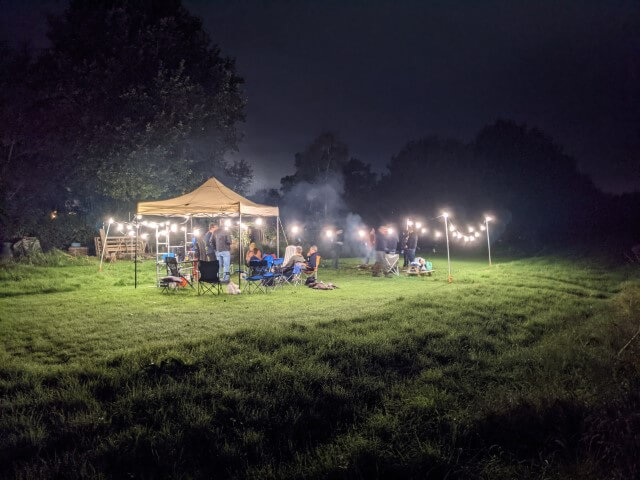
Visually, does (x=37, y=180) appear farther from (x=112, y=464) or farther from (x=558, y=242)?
(x=558, y=242)

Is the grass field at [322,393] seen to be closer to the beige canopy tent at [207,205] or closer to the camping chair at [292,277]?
the camping chair at [292,277]

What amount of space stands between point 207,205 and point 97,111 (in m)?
10.2

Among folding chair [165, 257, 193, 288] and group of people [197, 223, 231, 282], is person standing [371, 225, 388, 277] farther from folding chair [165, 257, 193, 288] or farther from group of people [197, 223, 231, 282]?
folding chair [165, 257, 193, 288]

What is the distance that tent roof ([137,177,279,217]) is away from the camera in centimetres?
1162

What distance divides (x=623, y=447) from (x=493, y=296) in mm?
7036

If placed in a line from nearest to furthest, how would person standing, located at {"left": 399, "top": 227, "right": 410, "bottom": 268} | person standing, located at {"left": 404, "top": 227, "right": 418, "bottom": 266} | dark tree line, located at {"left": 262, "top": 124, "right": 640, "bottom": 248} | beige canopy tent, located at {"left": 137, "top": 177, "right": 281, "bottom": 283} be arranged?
beige canopy tent, located at {"left": 137, "top": 177, "right": 281, "bottom": 283}, person standing, located at {"left": 404, "top": 227, "right": 418, "bottom": 266}, person standing, located at {"left": 399, "top": 227, "right": 410, "bottom": 268}, dark tree line, located at {"left": 262, "top": 124, "right": 640, "bottom": 248}

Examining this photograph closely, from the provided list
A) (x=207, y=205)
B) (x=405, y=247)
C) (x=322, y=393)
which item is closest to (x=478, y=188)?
(x=405, y=247)

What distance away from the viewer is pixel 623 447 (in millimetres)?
2900

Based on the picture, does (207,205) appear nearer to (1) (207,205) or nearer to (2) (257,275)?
(1) (207,205)

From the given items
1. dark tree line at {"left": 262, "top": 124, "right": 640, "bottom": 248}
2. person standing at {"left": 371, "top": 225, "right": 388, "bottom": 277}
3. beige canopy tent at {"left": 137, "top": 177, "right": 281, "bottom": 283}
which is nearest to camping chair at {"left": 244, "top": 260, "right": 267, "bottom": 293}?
beige canopy tent at {"left": 137, "top": 177, "right": 281, "bottom": 283}

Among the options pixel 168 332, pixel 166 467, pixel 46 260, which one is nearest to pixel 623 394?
pixel 166 467

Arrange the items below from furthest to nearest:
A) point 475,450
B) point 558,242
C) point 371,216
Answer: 1. point 371,216
2. point 558,242
3. point 475,450

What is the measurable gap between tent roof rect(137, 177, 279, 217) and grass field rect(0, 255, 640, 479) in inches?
159

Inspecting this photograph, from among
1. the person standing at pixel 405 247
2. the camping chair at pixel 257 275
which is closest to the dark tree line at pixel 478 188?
the person standing at pixel 405 247
